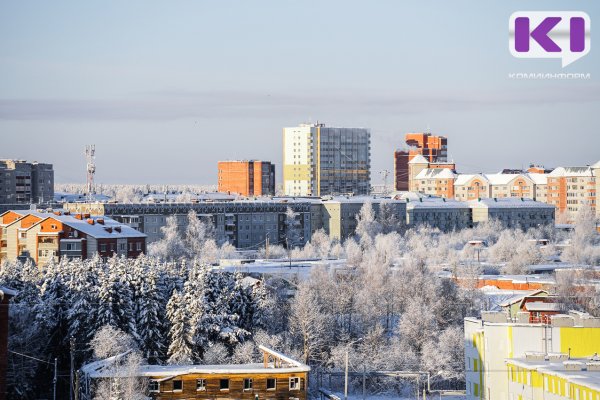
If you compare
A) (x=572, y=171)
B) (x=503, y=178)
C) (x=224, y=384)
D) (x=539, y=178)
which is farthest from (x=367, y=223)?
(x=224, y=384)

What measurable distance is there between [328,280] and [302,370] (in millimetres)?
19665

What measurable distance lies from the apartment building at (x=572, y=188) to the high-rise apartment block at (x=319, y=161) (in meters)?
21.3

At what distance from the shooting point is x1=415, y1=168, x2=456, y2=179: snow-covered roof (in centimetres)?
12006

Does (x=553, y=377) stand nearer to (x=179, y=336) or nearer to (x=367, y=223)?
(x=179, y=336)

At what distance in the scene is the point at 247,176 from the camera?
129 meters

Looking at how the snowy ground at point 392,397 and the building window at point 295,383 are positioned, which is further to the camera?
the snowy ground at point 392,397

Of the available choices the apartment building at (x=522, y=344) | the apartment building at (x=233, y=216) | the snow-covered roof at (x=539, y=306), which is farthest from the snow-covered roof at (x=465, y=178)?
the apartment building at (x=522, y=344)

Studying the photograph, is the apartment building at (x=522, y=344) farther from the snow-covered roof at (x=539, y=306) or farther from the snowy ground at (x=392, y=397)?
the snowy ground at (x=392, y=397)

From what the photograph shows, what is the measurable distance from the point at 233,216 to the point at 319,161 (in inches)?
1589

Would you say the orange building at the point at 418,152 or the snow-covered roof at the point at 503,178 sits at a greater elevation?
the orange building at the point at 418,152

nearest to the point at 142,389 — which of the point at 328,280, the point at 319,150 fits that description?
the point at 328,280

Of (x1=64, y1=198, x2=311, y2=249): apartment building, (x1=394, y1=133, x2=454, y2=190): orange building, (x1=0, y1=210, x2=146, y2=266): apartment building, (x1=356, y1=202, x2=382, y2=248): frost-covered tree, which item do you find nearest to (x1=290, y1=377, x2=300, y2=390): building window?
(x1=0, y1=210, x2=146, y2=266): apartment building

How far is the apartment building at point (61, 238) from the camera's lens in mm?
53844

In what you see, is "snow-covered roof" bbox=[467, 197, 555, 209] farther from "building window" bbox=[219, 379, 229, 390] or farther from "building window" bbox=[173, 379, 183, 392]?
"building window" bbox=[173, 379, 183, 392]
